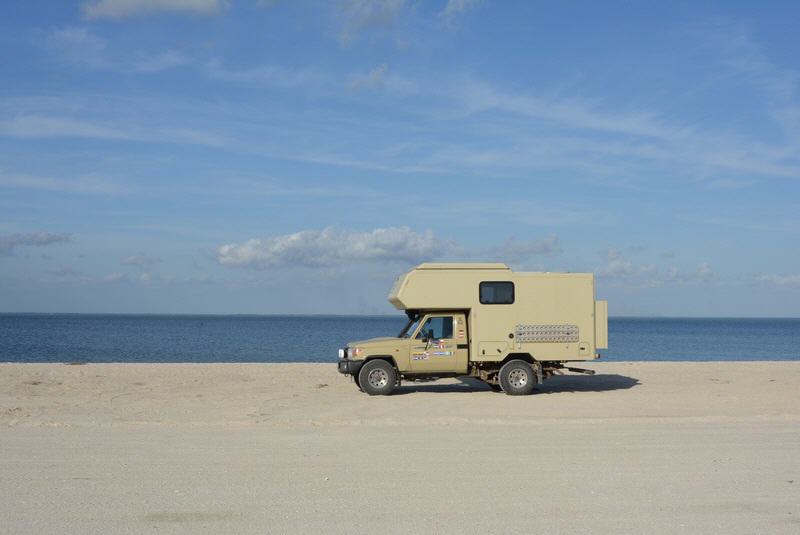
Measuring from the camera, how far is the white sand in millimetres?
7707

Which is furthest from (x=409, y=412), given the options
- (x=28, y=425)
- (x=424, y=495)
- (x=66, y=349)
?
(x=66, y=349)

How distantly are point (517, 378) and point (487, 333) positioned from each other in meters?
1.27

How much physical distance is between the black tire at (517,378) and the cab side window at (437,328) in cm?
149

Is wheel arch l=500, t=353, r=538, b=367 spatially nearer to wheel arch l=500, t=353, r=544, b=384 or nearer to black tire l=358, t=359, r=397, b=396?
wheel arch l=500, t=353, r=544, b=384

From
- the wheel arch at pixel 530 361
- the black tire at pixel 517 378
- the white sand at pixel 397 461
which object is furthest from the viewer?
the wheel arch at pixel 530 361

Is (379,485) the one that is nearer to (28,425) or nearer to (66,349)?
(28,425)

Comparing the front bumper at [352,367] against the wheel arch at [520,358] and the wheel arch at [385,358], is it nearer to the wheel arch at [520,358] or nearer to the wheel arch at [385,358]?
the wheel arch at [385,358]

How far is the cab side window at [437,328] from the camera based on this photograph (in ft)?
63.3

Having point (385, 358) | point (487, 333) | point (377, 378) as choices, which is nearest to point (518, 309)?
point (487, 333)

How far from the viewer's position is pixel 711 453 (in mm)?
11266

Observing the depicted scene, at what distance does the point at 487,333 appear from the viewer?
19.1 metres

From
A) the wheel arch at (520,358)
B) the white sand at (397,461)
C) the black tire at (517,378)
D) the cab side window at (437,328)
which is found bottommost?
the white sand at (397,461)

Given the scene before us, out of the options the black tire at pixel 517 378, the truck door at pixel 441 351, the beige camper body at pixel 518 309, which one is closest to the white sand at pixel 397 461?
the black tire at pixel 517 378

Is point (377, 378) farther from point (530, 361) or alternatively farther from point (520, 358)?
point (530, 361)
